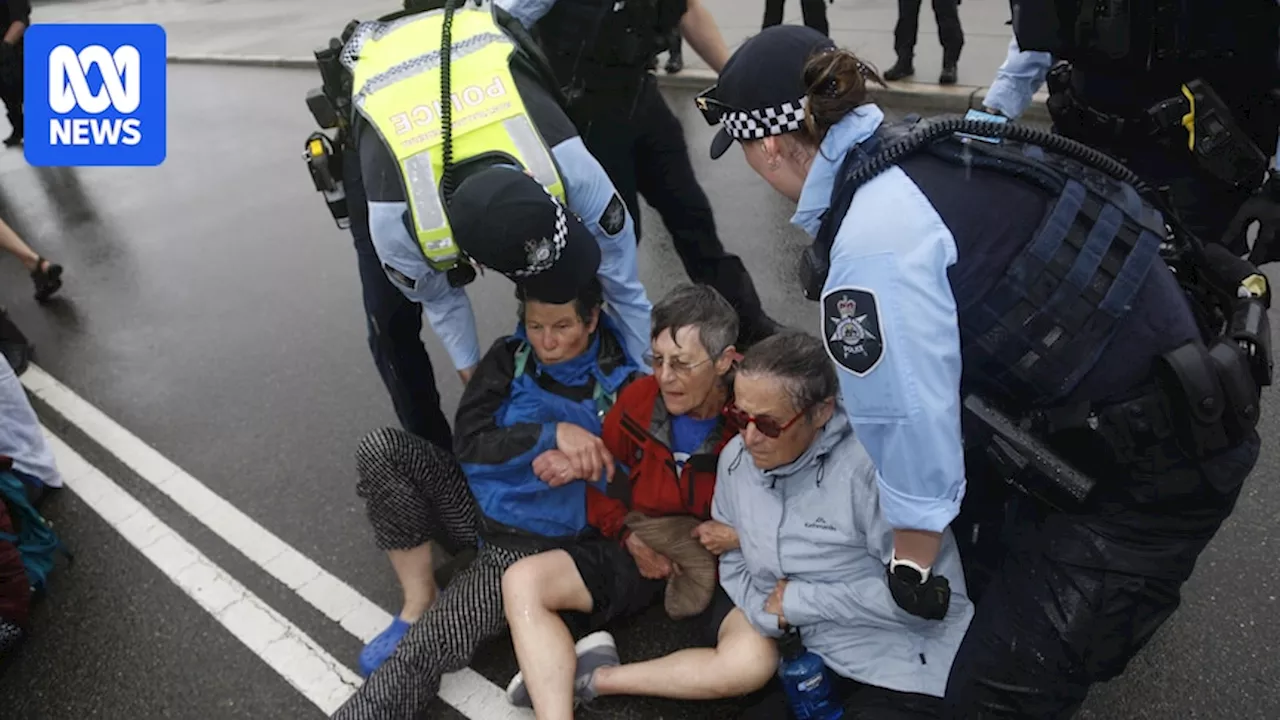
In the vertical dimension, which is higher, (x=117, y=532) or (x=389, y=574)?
(x=389, y=574)

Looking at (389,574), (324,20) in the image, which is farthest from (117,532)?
(324,20)

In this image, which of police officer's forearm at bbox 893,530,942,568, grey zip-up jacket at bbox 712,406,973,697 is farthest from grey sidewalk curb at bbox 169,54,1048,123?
police officer's forearm at bbox 893,530,942,568

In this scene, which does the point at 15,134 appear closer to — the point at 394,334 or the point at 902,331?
the point at 394,334

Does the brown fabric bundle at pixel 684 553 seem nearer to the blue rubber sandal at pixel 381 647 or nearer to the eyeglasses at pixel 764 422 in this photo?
the eyeglasses at pixel 764 422

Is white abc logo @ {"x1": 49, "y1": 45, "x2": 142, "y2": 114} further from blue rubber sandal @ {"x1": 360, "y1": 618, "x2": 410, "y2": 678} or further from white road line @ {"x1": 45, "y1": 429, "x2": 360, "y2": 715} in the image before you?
blue rubber sandal @ {"x1": 360, "y1": 618, "x2": 410, "y2": 678}

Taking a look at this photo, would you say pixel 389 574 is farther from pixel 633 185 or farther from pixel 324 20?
pixel 324 20

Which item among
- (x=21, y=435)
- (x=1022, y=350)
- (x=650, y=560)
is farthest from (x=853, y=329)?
(x=21, y=435)

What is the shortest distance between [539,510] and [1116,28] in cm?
191

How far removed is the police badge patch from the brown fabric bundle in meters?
1.06

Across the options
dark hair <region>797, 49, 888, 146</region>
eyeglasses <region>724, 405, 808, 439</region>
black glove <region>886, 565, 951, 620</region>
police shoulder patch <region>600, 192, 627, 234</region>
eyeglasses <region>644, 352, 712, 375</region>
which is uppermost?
dark hair <region>797, 49, 888, 146</region>

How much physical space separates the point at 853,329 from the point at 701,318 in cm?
92

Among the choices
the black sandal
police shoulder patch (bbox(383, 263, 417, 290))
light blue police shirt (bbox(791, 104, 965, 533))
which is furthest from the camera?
the black sandal

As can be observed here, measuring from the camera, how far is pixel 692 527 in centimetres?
245

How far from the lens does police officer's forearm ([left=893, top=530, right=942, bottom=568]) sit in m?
1.68
